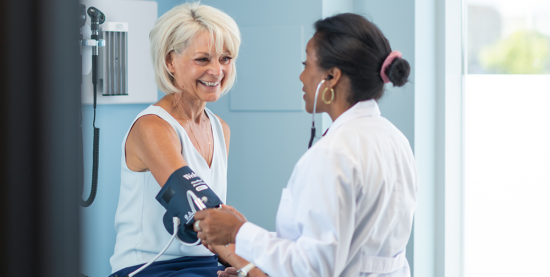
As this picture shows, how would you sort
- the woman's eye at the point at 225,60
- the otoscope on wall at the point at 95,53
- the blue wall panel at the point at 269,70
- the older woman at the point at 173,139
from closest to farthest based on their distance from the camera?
the older woman at the point at 173,139, the woman's eye at the point at 225,60, the otoscope on wall at the point at 95,53, the blue wall panel at the point at 269,70

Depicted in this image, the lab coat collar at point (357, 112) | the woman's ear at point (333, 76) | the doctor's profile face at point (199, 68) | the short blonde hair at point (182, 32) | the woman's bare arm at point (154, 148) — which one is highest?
the short blonde hair at point (182, 32)

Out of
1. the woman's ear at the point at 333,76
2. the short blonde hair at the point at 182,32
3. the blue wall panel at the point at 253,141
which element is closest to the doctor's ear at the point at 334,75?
the woman's ear at the point at 333,76

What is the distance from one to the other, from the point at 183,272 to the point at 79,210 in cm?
119

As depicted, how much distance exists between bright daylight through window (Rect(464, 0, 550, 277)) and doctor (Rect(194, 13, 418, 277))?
1.27m

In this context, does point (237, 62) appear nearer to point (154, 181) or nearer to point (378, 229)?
point (154, 181)

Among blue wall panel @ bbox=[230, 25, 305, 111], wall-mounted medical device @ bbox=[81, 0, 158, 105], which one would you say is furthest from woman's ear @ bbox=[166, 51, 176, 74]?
blue wall panel @ bbox=[230, 25, 305, 111]

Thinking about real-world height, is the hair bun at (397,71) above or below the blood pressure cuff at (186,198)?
above

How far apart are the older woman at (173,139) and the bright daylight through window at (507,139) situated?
133 cm

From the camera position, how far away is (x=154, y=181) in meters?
1.46

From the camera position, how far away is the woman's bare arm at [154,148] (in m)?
1.34

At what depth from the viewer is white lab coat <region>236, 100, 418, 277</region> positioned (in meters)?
0.96

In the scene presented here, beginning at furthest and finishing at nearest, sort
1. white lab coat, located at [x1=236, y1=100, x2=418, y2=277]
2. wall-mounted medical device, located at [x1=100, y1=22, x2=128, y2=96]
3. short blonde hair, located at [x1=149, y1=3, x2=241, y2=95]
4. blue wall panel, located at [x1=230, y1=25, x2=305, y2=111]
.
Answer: blue wall panel, located at [x1=230, y1=25, x2=305, y2=111] → wall-mounted medical device, located at [x1=100, y1=22, x2=128, y2=96] → short blonde hair, located at [x1=149, y1=3, x2=241, y2=95] → white lab coat, located at [x1=236, y1=100, x2=418, y2=277]

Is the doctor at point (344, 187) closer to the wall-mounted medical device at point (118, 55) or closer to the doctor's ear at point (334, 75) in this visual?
the doctor's ear at point (334, 75)

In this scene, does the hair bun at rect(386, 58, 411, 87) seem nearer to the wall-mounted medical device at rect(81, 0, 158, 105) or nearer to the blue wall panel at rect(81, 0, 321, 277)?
the blue wall panel at rect(81, 0, 321, 277)
